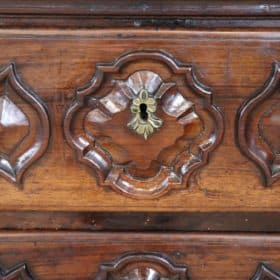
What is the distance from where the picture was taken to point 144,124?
54 cm

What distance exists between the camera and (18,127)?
1.86 feet

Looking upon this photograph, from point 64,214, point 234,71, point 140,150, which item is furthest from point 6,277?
point 234,71

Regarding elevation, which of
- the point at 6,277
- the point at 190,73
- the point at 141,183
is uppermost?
the point at 190,73

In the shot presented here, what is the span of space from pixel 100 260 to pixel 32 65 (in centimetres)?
23

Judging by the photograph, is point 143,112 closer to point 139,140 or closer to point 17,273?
point 139,140

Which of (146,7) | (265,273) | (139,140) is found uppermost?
(146,7)

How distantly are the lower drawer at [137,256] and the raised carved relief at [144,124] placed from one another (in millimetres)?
67

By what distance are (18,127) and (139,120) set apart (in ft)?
0.44

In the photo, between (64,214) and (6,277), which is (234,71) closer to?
(64,214)

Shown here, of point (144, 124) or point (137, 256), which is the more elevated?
point (144, 124)

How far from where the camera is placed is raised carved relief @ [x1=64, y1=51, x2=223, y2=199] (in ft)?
1.77

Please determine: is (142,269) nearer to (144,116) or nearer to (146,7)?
(144,116)

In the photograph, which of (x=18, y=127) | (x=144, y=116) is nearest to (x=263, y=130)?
(x=144, y=116)

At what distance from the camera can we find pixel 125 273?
2.00 feet
